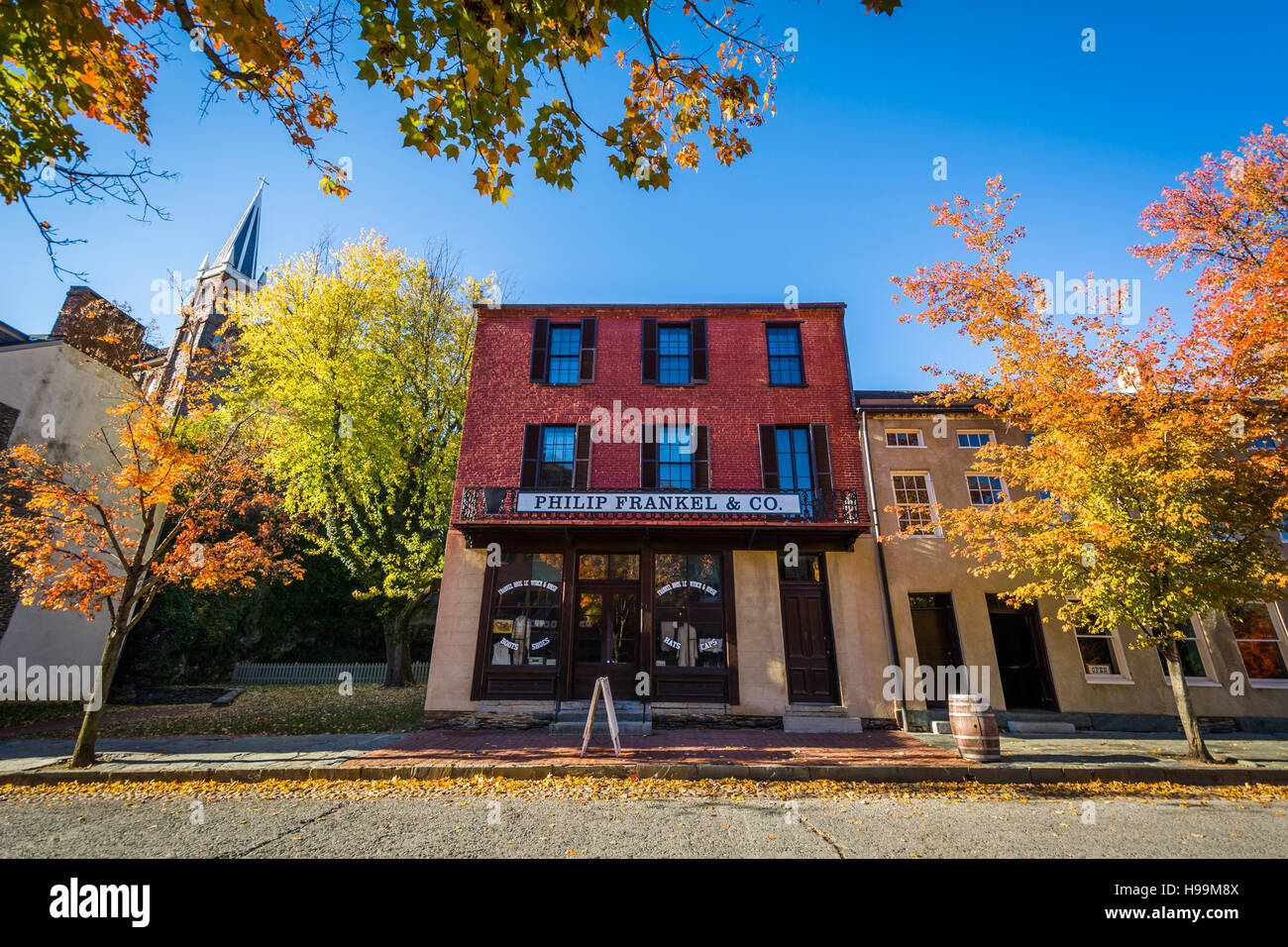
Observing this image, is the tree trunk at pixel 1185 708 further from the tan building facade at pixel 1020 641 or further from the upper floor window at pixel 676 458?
the upper floor window at pixel 676 458

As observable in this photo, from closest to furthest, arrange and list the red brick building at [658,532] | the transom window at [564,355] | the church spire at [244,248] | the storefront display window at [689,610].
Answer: the red brick building at [658,532] → the storefront display window at [689,610] → the transom window at [564,355] → the church spire at [244,248]

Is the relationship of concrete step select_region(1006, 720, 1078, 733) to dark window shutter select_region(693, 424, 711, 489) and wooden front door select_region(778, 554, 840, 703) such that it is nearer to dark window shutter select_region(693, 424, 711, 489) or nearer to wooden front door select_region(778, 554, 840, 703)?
wooden front door select_region(778, 554, 840, 703)

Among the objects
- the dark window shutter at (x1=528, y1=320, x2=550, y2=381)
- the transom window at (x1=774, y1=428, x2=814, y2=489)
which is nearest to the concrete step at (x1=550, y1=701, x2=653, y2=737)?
Answer: the transom window at (x1=774, y1=428, x2=814, y2=489)

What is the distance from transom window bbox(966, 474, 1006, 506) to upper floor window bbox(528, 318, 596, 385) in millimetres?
10460

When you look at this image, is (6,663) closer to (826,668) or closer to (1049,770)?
(826,668)

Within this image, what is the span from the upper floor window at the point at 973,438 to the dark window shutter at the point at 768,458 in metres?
5.00

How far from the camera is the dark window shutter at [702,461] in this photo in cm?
1341

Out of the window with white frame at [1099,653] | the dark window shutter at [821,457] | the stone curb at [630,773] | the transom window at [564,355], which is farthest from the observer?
the transom window at [564,355]

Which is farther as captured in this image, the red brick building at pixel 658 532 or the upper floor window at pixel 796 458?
the upper floor window at pixel 796 458

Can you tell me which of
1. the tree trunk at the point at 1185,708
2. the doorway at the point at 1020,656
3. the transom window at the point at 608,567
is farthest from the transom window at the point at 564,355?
the tree trunk at the point at 1185,708

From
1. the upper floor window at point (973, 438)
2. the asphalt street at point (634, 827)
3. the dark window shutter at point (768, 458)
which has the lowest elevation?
the asphalt street at point (634, 827)

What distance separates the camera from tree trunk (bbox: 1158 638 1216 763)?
8.98m

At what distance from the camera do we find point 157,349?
1605 centimetres

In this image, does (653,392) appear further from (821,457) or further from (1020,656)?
(1020,656)
